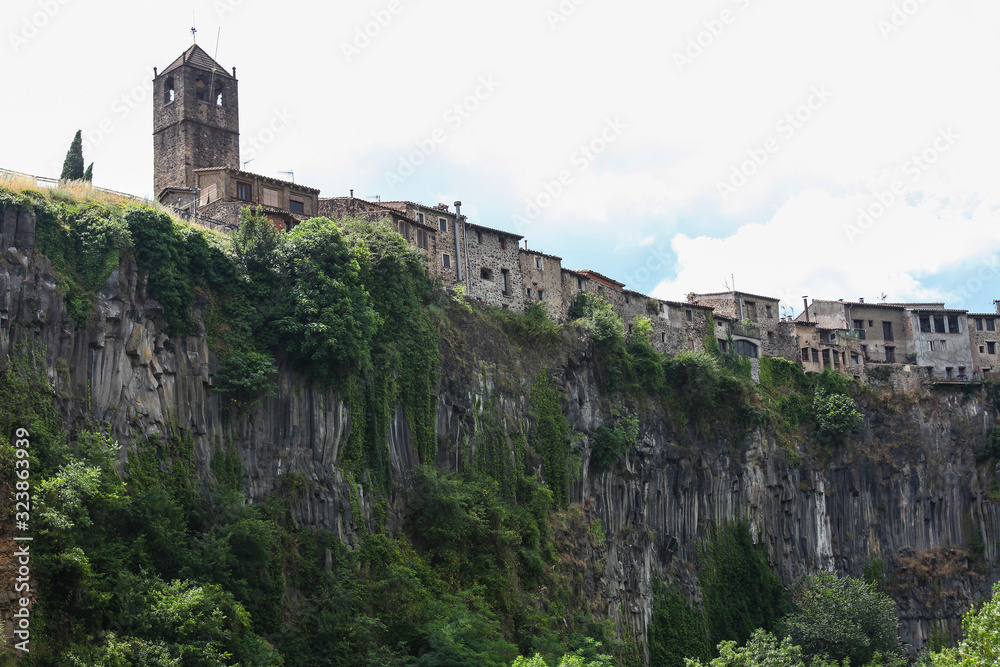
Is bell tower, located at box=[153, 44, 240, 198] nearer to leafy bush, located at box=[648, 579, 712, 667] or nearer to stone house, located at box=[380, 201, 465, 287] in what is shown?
stone house, located at box=[380, 201, 465, 287]

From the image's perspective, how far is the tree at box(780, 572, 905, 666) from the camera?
56.4 metres

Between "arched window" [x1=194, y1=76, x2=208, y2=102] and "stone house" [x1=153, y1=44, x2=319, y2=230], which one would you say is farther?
"arched window" [x1=194, y1=76, x2=208, y2=102]

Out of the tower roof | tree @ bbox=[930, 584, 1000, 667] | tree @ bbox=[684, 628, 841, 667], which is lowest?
tree @ bbox=[684, 628, 841, 667]

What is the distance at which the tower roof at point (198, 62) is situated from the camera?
59.7 metres

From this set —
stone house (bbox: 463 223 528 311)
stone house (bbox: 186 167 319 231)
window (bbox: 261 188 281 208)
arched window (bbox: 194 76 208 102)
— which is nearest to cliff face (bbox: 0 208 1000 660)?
stone house (bbox: 463 223 528 311)

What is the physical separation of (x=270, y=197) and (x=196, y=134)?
9.23 meters

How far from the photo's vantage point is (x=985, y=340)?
81.4m

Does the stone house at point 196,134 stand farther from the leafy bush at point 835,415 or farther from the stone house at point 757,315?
the leafy bush at point 835,415

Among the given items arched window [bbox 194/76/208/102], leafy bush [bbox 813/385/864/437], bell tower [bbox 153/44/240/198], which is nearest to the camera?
bell tower [bbox 153/44/240/198]

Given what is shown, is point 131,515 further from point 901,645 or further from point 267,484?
point 901,645

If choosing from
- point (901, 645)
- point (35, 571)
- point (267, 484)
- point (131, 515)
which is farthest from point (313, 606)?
point (901, 645)

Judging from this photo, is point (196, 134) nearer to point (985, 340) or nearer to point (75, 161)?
point (75, 161)

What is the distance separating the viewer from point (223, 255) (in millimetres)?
42375

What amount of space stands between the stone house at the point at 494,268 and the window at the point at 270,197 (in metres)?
10.6
